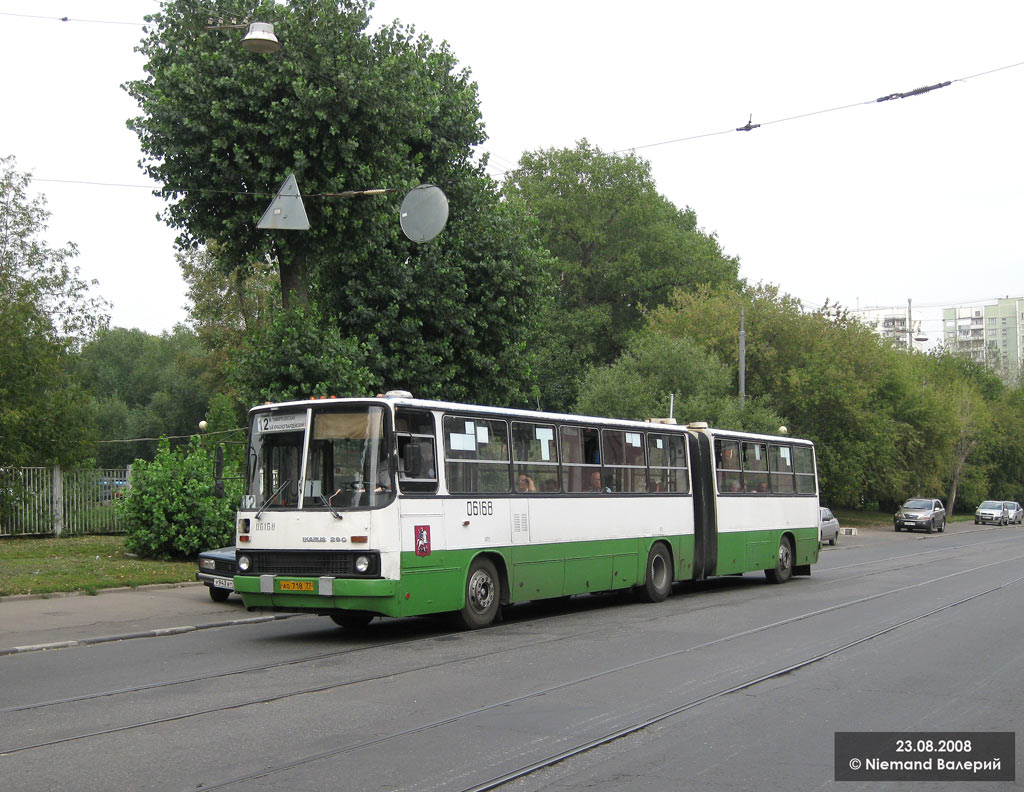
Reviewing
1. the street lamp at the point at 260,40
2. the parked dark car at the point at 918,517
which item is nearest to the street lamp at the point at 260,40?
the street lamp at the point at 260,40

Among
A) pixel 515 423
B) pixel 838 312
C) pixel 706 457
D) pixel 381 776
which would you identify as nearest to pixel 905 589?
pixel 706 457

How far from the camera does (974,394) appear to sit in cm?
7794

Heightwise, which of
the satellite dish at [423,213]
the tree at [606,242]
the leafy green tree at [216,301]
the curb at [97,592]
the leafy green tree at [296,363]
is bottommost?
the curb at [97,592]

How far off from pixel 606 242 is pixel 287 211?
152ft

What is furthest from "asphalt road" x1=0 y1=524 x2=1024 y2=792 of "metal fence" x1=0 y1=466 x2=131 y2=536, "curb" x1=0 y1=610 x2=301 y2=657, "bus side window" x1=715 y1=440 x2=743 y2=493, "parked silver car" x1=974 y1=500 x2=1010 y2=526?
"parked silver car" x1=974 y1=500 x2=1010 y2=526

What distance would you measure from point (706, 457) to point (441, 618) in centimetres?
715

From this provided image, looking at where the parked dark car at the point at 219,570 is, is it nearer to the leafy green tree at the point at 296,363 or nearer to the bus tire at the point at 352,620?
the bus tire at the point at 352,620

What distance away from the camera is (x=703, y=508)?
20.1 m

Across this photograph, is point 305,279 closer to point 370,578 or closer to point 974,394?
point 370,578

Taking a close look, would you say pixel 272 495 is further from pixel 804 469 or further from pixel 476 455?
pixel 804 469

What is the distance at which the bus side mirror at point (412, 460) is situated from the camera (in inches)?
513

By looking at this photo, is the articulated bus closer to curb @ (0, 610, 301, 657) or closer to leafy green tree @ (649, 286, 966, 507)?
curb @ (0, 610, 301, 657)

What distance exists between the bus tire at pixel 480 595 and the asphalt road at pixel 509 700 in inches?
12.3

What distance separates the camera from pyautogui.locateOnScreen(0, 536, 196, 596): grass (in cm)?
1789
